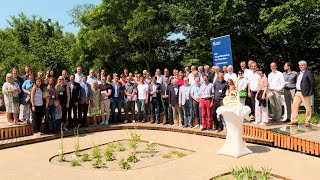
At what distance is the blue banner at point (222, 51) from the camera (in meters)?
Result: 11.3

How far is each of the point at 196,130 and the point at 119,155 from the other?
2.87 m

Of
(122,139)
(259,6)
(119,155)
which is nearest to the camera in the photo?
(119,155)

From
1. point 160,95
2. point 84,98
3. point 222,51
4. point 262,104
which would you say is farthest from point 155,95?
point 262,104

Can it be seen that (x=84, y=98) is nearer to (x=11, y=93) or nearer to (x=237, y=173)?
(x=11, y=93)

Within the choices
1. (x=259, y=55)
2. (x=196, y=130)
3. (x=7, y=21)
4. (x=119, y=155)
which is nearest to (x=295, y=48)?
(x=259, y=55)

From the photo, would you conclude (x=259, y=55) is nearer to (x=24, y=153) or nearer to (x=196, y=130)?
(x=196, y=130)

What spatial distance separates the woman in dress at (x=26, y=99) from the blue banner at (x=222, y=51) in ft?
19.8

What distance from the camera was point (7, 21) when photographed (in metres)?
42.5

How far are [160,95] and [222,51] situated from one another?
103 inches

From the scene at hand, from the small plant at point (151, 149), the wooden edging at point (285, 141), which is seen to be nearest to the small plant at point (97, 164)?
the small plant at point (151, 149)

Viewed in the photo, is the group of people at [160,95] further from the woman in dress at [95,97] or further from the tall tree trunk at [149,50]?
the tall tree trunk at [149,50]

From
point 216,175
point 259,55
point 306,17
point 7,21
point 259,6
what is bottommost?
point 216,175

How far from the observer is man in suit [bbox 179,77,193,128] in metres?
10.1

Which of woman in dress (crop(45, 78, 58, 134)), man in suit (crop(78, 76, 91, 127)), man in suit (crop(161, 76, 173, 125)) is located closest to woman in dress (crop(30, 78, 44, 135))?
woman in dress (crop(45, 78, 58, 134))
